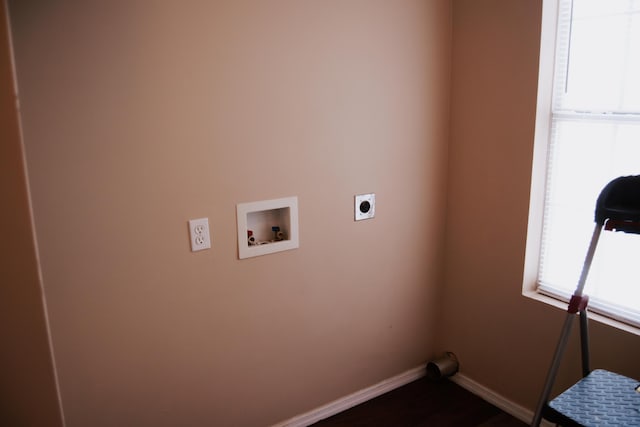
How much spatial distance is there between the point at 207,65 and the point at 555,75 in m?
1.47

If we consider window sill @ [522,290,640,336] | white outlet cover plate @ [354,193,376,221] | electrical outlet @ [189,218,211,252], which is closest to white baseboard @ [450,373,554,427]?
window sill @ [522,290,640,336]

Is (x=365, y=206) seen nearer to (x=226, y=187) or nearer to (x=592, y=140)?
(x=226, y=187)

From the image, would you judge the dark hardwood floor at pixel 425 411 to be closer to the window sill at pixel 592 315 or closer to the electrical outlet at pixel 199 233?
the window sill at pixel 592 315

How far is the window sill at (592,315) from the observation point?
208 centimetres

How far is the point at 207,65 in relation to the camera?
75.7 inches

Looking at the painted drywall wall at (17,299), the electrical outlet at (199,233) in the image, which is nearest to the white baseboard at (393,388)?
the electrical outlet at (199,233)

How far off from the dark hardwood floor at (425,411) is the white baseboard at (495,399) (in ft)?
0.07

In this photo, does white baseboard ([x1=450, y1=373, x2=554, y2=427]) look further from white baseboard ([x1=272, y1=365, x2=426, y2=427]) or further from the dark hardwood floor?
white baseboard ([x1=272, y1=365, x2=426, y2=427])

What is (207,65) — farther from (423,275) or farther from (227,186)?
(423,275)

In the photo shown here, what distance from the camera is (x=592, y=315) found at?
86.4 inches

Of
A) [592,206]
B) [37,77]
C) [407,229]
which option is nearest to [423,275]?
[407,229]

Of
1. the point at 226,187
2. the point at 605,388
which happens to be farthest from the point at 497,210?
the point at 226,187

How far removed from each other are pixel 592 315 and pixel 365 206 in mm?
1062

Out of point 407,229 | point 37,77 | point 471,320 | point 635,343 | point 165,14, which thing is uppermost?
point 165,14
